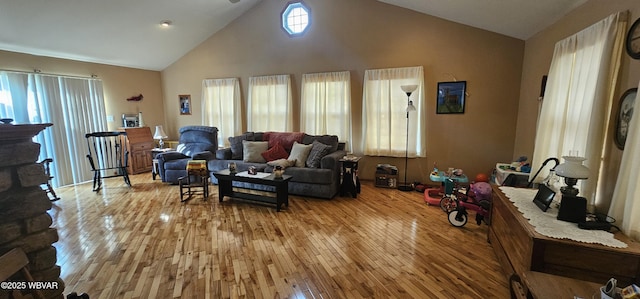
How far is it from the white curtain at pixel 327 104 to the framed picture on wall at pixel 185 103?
10.3 feet

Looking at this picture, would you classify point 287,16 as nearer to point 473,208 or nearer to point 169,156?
point 169,156

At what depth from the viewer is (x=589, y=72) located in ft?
7.06

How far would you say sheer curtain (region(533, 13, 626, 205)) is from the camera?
195 cm

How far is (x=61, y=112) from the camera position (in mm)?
4742

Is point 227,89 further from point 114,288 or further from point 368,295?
point 368,295

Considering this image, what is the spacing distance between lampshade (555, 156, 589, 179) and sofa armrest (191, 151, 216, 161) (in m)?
4.89

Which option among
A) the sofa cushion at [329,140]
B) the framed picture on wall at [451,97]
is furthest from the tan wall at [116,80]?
the framed picture on wall at [451,97]

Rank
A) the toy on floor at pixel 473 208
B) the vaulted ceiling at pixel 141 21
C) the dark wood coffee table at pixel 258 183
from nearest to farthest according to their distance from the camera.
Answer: the toy on floor at pixel 473 208, the vaulted ceiling at pixel 141 21, the dark wood coffee table at pixel 258 183

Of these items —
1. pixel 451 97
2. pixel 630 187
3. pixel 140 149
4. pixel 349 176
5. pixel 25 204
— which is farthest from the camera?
pixel 140 149

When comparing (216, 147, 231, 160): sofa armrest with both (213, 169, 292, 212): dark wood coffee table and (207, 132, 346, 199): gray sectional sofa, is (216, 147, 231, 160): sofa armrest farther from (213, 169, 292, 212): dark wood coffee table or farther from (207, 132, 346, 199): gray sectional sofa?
(213, 169, 292, 212): dark wood coffee table

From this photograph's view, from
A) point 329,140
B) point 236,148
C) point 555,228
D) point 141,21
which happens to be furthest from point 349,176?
point 141,21

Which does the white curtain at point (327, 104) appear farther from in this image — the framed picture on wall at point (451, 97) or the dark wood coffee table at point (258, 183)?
the dark wood coffee table at point (258, 183)

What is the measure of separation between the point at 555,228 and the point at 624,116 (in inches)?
40.5

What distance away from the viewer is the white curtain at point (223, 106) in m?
5.81
